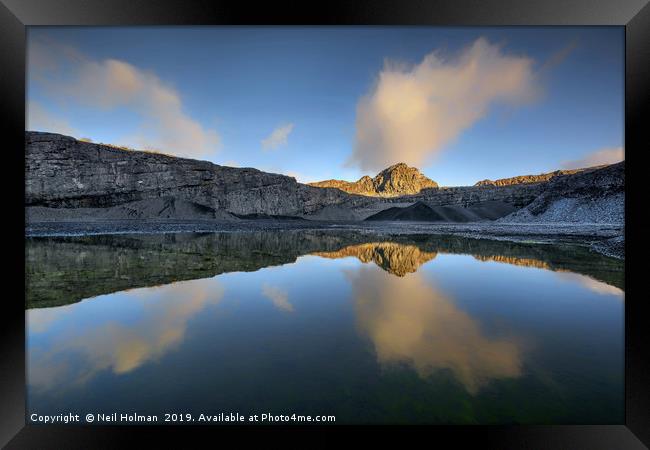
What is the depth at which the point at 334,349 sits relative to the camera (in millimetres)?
3672

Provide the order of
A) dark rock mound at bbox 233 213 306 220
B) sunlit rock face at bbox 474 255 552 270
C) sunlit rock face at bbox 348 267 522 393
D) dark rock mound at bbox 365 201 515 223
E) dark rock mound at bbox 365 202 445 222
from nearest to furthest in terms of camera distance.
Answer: sunlit rock face at bbox 348 267 522 393 < sunlit rock face at bbox 474 255 552 270 < dark rock mound at bbox 233 213 306 220 < dark rock mound at bbox 365 201 515 223 < dark rock mound at bbox 365 202 445 222

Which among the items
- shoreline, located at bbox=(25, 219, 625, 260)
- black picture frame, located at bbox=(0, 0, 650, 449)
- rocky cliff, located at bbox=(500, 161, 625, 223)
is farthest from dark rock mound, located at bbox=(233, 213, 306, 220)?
black picture frame, located at bbox=(0, 0, 650, 449)

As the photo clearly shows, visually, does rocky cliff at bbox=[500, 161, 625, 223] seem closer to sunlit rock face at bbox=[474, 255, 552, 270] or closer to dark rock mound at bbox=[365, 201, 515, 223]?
dark rock mound at bbox=[365, 201, 515, 223]

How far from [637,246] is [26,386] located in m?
6.42

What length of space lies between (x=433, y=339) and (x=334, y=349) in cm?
145

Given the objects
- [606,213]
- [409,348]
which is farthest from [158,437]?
[606,213]

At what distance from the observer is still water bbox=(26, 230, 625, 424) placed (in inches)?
106

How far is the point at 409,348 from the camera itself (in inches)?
147

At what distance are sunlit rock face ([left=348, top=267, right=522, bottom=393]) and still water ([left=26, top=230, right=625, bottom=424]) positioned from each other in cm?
2

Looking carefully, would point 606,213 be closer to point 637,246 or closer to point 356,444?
point 637,246

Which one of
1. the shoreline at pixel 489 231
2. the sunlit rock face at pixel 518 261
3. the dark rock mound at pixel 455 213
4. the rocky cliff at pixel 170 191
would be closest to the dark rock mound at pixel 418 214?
the dark rock mound at pixel 455 213

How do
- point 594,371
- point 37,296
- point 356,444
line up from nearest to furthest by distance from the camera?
point 356,444 < point 594,371 < point 37,296

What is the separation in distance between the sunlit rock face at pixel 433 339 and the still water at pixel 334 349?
24 millimetres

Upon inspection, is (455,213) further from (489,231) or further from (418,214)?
(489,231)
